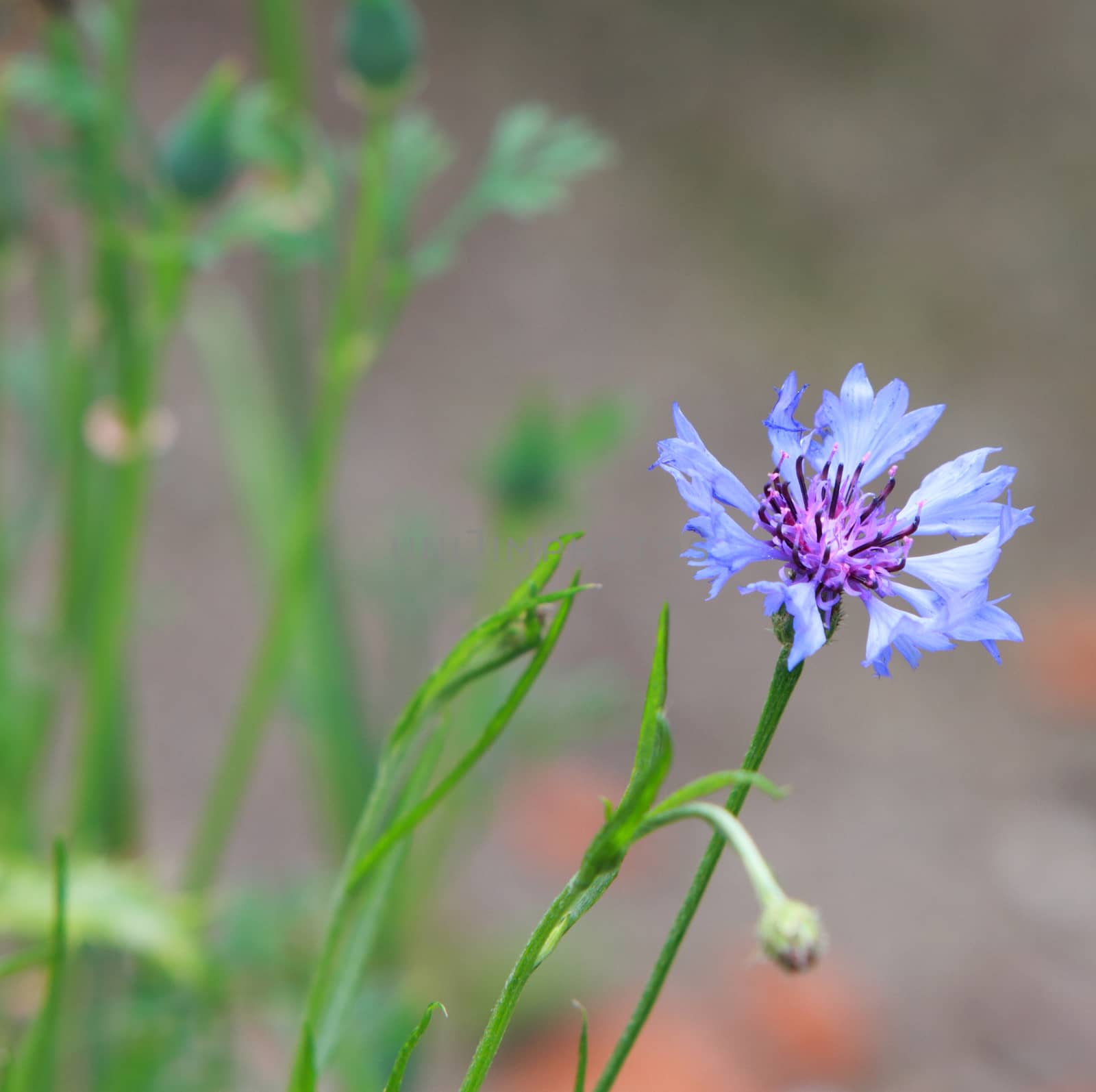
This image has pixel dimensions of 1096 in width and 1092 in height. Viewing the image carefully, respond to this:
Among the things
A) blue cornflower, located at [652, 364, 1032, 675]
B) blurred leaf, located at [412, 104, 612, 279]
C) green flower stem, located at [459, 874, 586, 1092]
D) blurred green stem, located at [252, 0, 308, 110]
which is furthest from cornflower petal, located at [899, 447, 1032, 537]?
blurred green stem, located at [252, 0, 308, 110]

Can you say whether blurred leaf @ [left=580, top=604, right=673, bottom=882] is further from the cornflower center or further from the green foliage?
the green foliage

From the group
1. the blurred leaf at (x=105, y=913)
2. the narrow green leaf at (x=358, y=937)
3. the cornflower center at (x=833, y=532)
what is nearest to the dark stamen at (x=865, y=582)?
the cornflower center at (x=833, y=532)

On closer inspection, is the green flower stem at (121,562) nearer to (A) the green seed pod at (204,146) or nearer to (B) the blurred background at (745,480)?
(A) the green seed pod at (204,146)

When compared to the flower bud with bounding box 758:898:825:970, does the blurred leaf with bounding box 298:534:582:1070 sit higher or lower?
higher

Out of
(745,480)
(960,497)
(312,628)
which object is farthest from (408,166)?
(745,480)

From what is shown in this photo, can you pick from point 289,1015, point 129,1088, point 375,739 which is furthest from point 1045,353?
point 129,1088

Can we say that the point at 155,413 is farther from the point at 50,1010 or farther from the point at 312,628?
the point at 50,1010
